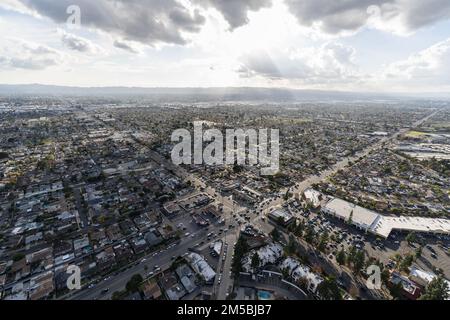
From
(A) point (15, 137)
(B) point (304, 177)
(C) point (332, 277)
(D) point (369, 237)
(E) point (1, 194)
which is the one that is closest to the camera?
(C) point (332, 277)

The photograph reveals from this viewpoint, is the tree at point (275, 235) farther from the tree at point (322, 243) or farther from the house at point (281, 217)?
the tree at point (322, 243)

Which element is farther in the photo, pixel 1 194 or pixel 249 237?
pixel 1 194

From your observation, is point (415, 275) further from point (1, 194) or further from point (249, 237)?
point (1, 194)

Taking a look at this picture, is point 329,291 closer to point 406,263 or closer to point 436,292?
point 436,292

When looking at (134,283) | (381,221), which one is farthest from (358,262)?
(134,283)

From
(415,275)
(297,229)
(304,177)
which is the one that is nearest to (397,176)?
(304,177)

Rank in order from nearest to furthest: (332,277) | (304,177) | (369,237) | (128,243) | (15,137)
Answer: (332,277)
(128,243)
(369,237)
(304,177)
(15,137)

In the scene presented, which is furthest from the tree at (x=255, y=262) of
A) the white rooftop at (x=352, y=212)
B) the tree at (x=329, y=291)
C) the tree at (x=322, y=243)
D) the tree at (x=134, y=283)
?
the white rooftop at (x=352, y=212)
